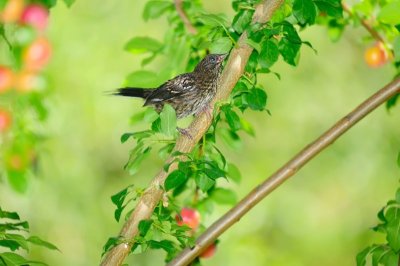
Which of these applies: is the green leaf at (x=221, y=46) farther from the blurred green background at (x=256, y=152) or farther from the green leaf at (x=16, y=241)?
the blurred green background at (x=256, y=152)

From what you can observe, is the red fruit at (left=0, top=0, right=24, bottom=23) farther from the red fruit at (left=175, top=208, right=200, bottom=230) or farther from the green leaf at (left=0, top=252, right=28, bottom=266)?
the green leaf at (left=0, top=252, right=28, bottom=266)

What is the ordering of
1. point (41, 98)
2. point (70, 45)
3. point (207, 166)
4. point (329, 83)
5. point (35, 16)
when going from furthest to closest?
1. point (329, 83)
2. point (70, 45)
3. point (41, 98)
4. point (35, 16)
5. point (207, 166)

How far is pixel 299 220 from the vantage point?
8.42m

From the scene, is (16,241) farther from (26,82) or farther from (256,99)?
(26,82)

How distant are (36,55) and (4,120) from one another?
2.02ft

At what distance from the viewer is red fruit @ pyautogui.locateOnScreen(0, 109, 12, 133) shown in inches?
168

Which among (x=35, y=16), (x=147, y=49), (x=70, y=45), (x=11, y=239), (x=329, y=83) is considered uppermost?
(x=70, y=45)

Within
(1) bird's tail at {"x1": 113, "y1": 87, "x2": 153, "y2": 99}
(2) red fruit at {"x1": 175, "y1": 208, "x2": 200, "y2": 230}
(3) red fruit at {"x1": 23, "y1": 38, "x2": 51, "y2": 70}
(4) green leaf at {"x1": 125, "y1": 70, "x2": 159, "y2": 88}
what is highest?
(3) red fruit at {"x1": 23, "y1": 38, "x2": 51, "y2": 70}

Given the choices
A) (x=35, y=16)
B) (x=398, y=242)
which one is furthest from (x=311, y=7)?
(x=35, y=16)

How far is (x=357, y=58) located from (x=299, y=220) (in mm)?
2048

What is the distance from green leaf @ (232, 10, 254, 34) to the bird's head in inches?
29.0

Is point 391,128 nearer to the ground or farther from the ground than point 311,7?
farther from the ground

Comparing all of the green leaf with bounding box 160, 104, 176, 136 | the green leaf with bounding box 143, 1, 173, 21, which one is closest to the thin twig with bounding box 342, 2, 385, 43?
the green leaf with bounding box 143, 1, 173, 21

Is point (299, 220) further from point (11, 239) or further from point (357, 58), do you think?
point (11, 239)
